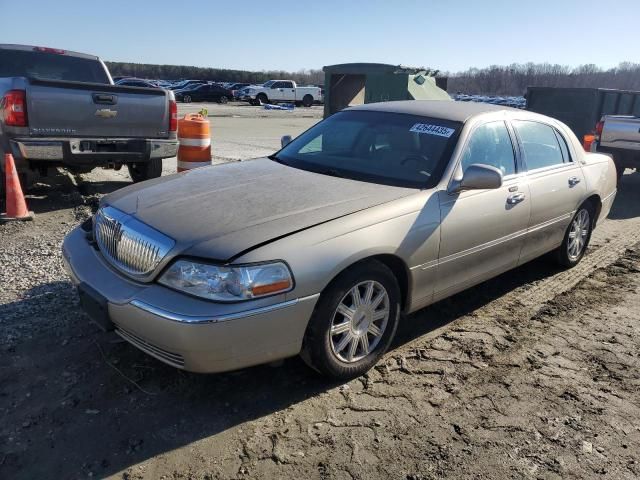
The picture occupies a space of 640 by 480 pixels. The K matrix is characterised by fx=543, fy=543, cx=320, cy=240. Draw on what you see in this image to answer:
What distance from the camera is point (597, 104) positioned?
11.7 metres

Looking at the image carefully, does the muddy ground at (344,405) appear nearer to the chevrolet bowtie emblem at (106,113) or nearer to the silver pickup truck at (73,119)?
the silver pickup truck at (73,119)

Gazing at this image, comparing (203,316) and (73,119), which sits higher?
(73,119)

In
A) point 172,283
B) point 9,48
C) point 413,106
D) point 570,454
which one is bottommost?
point 570,454

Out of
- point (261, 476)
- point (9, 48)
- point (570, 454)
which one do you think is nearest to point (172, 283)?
point (261, 476)

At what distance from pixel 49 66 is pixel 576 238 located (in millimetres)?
7002

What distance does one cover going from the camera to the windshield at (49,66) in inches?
284

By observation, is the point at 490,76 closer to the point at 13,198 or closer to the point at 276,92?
the point at 276,92

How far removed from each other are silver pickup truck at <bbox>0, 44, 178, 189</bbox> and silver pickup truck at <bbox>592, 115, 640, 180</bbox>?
7436 mm

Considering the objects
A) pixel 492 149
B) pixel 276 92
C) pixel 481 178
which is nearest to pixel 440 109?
pixel 492 149

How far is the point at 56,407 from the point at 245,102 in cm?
4517

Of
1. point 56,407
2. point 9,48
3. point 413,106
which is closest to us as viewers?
point 56,407

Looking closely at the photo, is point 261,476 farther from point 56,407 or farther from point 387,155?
point 387,155

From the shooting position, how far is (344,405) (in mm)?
3043

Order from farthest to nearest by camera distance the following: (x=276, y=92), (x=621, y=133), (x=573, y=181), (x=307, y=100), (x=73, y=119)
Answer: (x=307, y=100) < (x=276, y=92) < (x=621, y=133) < (x=73, y=119) < (x=573, y=181)
